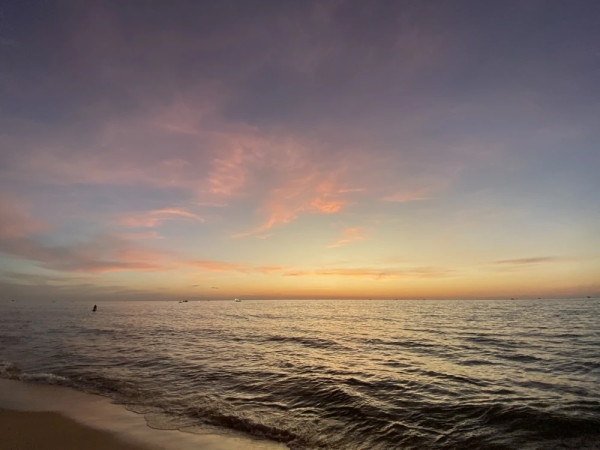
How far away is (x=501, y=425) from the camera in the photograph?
11109 mm

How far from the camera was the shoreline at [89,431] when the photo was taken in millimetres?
9047

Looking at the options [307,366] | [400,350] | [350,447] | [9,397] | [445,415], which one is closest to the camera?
[350,447]

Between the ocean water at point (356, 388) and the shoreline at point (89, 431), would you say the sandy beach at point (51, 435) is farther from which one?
the ocean water at point (356, 388)

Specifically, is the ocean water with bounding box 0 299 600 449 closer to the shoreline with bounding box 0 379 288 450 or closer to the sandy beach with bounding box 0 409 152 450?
the shoreline with bounding box 0 379 288 450

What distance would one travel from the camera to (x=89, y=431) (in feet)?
32.8

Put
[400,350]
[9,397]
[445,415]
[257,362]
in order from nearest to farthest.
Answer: [445,415] < [9,397] < [257,362] < [400,350]

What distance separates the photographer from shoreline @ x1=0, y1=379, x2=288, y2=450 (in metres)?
9.05

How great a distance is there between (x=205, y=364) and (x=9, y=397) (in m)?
10.0

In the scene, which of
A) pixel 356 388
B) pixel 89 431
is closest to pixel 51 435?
pixel 89 431

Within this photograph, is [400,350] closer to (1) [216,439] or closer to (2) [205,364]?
(2) [205,364]

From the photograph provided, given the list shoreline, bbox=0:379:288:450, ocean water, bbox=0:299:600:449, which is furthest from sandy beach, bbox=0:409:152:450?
ocean water, bbox=0:299:600:449

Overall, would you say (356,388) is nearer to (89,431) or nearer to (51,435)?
(89,431)

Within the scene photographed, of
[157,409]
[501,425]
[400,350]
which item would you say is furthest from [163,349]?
[501,425]

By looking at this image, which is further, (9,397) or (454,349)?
(454,349)
